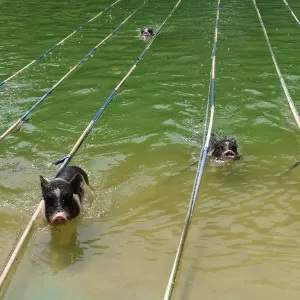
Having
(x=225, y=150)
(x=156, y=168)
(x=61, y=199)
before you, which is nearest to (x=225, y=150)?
(x=225, y=150)

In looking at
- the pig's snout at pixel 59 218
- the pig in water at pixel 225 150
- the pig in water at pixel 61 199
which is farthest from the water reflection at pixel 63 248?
the pig in water at pixel 225 150

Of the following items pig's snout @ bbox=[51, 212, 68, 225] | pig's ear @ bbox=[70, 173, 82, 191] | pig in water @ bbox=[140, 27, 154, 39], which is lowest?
pig's snout @ bbox=[51, 212, 68, 225]

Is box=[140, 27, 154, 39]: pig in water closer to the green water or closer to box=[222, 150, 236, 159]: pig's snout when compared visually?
the green water

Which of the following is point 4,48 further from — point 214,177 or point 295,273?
point 295,273

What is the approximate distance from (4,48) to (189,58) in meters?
5.76

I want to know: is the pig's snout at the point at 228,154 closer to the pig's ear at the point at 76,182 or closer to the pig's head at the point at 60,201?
the pig's ear at the point at 76,182

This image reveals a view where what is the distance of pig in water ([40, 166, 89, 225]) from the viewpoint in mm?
5797

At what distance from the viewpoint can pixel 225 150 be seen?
314 inches

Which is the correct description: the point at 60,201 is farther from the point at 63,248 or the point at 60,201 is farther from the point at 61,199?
the point at 63,248

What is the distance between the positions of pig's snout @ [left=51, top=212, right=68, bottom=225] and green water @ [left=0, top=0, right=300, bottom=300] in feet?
1.41

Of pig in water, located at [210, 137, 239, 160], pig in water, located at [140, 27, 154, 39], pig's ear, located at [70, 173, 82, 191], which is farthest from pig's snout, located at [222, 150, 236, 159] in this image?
pig in water, located at [140, 27, 154, 39]

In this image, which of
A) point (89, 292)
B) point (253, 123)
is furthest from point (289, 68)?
point (89, 292)

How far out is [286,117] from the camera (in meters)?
9.88

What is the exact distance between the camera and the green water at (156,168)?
5504 millimetres
